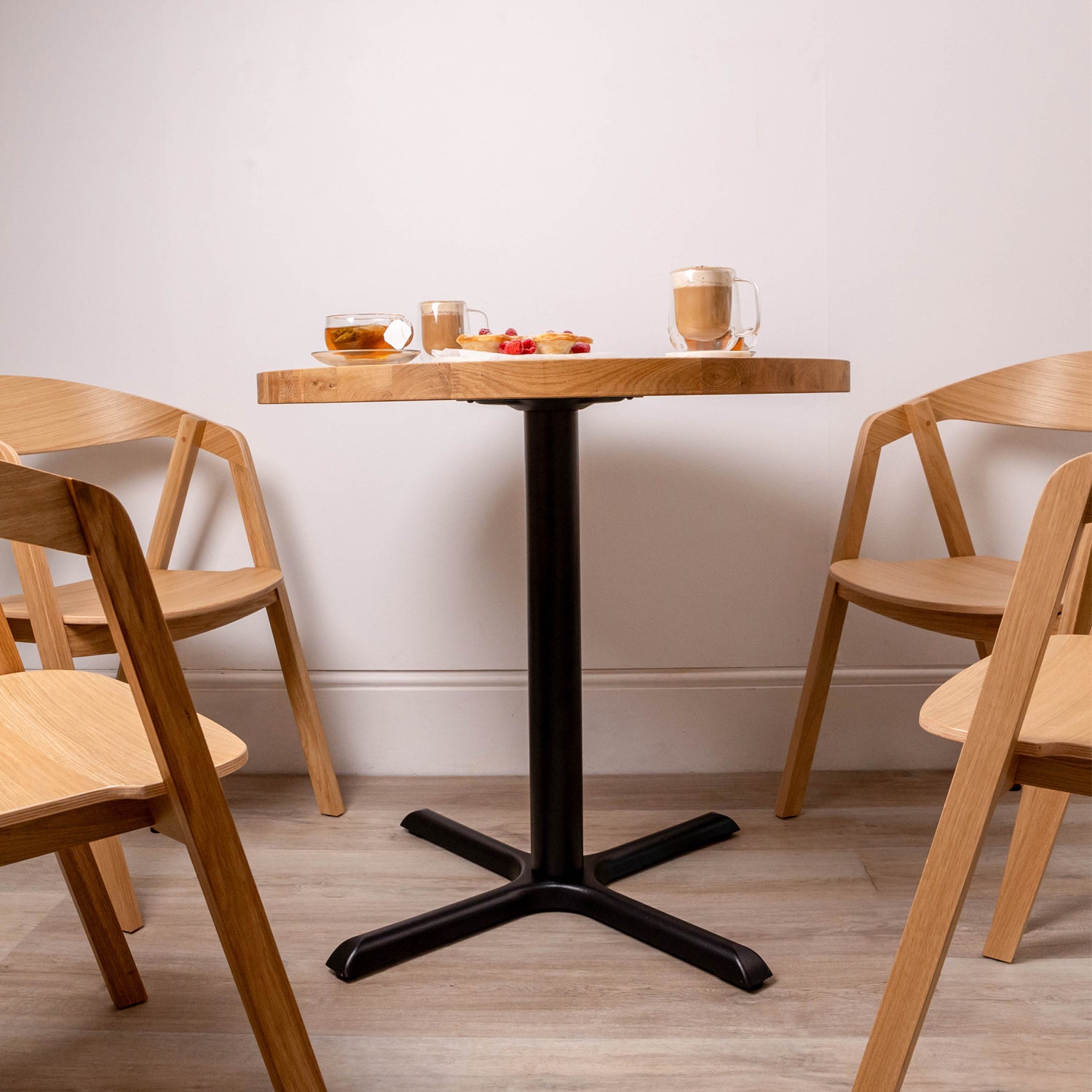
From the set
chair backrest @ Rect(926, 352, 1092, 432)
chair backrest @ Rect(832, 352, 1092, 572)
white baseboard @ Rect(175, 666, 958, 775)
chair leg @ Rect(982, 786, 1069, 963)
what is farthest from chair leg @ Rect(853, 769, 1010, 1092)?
white baseboard @ Rect(175, 666, 958, 775)

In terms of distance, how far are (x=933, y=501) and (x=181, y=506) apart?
1415 millimetres

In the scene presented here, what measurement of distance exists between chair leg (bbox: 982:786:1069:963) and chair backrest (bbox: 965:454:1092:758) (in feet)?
1.87

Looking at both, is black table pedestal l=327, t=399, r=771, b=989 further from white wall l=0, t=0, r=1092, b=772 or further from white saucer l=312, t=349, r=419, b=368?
white wall l=0, t=0, r=1092, b=772

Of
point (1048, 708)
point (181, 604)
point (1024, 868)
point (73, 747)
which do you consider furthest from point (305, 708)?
point (1048, 708)

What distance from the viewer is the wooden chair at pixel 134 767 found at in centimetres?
74

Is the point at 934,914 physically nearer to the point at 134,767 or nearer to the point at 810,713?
the point at 134,767

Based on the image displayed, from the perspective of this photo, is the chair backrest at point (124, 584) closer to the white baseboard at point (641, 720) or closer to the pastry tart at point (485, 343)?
the pastry tart at point (485, 343)

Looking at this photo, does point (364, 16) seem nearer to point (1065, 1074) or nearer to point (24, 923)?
point (24, 923)

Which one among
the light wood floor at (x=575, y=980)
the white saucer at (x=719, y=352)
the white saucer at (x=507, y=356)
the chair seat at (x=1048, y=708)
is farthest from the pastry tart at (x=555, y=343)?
the light wood floor at (x=575, y=980)

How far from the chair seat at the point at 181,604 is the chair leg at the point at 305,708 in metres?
0.10

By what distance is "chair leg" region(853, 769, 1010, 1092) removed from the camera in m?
0.90

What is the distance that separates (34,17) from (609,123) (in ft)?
3.70

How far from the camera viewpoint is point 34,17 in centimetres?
204

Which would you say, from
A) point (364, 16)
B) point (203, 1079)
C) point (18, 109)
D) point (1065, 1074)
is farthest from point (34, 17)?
point (1065, 1074)
